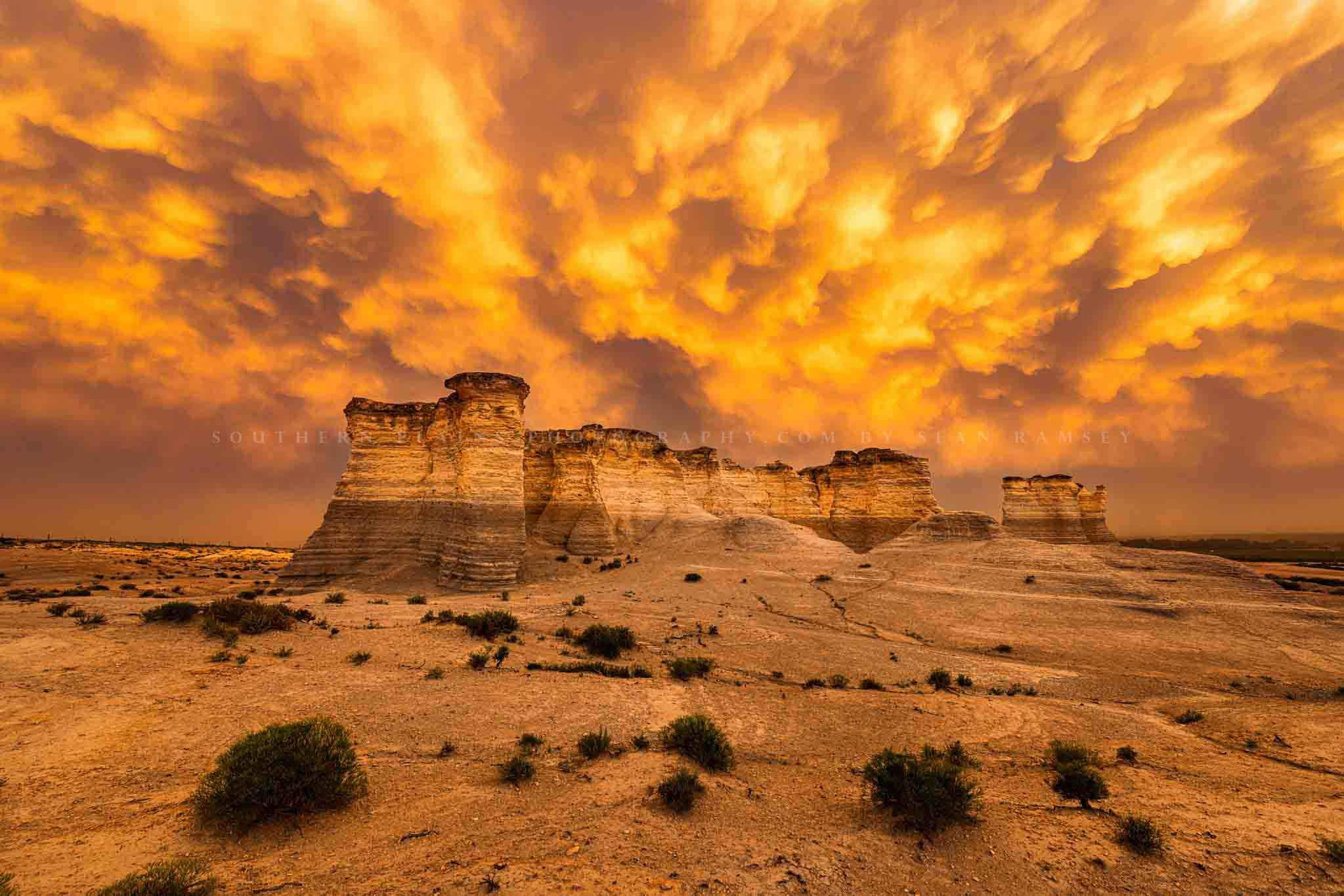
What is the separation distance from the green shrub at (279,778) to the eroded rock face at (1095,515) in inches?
3312

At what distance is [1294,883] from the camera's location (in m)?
5.32

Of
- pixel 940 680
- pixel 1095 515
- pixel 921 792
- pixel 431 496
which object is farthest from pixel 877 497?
pixel 921 792

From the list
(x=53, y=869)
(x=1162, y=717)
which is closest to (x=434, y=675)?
(x=53, y=869)

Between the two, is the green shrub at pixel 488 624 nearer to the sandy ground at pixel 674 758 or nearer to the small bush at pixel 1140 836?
the sandy ground at pixel 674 758

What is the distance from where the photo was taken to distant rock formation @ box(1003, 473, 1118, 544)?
6231 cm

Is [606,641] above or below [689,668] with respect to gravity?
above

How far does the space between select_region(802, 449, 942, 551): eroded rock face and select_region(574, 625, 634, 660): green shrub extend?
149 ft

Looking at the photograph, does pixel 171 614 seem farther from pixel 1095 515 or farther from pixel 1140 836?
pixel 1095 515

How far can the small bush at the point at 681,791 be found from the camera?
254 inches

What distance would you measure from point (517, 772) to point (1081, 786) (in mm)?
8838

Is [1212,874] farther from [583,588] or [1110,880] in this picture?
[583,588]

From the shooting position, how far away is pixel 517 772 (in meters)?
7.15

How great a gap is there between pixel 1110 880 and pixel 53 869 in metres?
11.6

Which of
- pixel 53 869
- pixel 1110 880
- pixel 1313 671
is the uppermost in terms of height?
pixel 53 869
